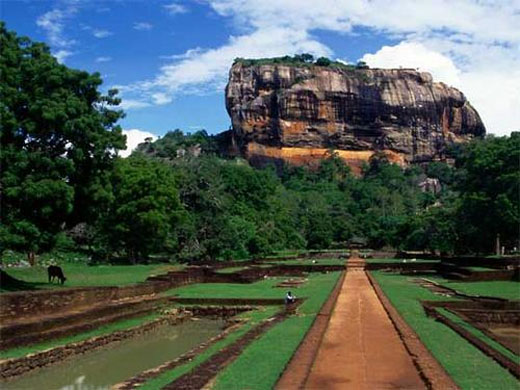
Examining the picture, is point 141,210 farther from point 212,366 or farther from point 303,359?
point 303,359

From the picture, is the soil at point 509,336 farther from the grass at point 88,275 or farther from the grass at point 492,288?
the grass at point 88,275

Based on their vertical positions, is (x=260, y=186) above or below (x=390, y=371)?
above

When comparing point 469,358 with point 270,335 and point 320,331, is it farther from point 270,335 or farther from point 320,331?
point 270,335

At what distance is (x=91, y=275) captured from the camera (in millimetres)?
31359

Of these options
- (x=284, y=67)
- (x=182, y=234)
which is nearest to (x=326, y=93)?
(x=284, y=67)

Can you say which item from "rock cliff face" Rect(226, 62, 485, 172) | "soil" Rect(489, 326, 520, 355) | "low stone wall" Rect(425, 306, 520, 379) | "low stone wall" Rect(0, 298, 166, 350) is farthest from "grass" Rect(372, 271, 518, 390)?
"rock cliff face" Rect(226, 62, 485, 172)

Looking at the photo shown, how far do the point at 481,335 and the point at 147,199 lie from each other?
28.3 m

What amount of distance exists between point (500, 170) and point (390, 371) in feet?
95.8

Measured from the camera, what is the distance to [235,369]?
10.8 meters

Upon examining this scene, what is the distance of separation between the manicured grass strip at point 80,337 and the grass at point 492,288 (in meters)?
12.9

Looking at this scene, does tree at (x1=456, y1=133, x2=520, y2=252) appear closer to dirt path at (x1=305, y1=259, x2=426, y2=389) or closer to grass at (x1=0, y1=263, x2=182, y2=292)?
dirt path at (x1=305, y1=259, x2=426, y2=389)

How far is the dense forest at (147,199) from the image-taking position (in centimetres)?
1920

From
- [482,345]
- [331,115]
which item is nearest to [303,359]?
[482,345]

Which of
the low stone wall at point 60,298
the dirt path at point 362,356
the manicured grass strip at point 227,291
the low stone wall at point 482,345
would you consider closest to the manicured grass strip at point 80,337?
the low stone wall at point 60,298
